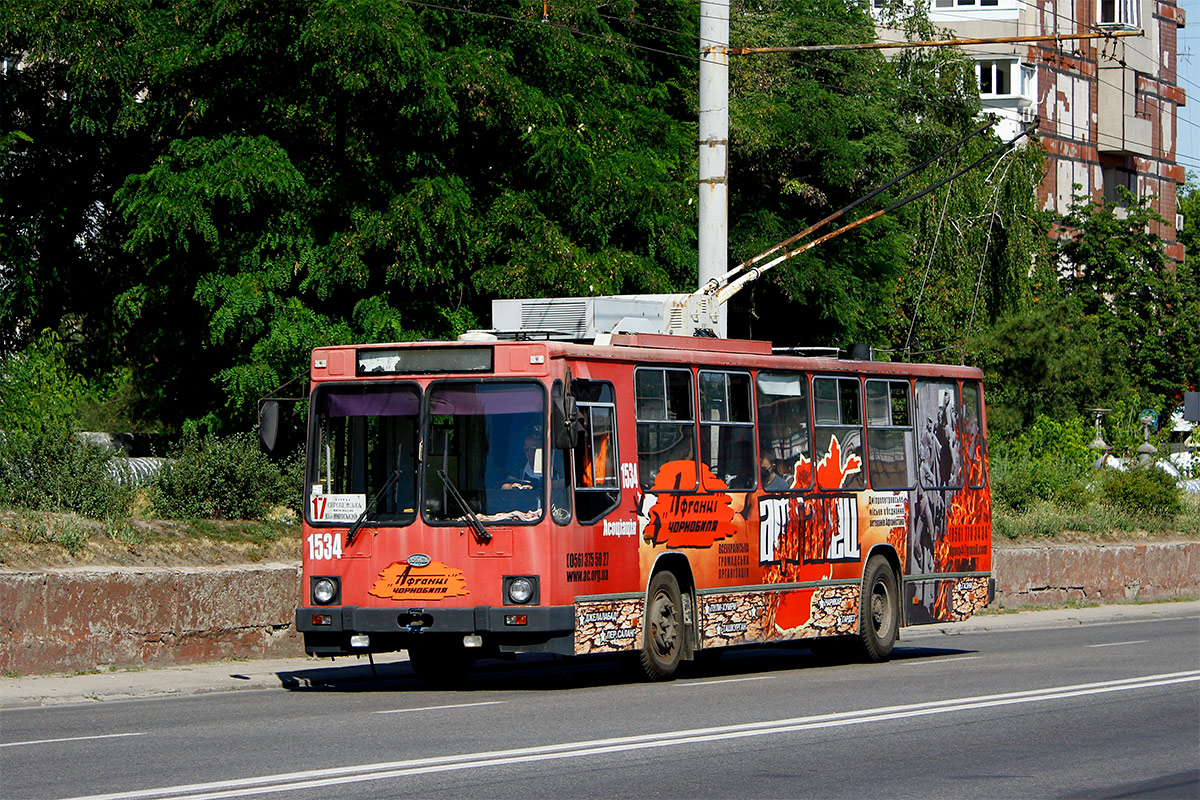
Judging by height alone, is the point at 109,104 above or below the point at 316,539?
above

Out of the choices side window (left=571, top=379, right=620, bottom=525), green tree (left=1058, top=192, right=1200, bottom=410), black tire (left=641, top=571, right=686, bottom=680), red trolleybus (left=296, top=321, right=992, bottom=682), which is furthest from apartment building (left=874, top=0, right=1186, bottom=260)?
side window (left=571, top=379, right=620, bottom=525)

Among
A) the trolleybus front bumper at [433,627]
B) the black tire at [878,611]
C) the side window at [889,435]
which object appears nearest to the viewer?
the trolleybus front bumper at [433,627]

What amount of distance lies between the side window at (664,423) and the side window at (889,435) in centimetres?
334

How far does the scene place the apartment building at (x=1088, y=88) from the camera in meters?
72.0

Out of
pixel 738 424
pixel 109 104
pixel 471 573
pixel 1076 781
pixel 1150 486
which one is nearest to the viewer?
pixel 1076 781

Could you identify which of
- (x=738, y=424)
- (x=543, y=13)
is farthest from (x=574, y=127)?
(x=738, y=424)

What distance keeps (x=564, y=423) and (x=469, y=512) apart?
3.71 ft

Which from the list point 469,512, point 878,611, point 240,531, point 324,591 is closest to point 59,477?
point 240,531

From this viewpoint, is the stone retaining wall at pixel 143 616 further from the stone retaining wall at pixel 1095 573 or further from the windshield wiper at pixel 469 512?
the stone retaining wall at pixel 1095 573

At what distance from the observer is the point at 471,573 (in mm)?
A: 14758

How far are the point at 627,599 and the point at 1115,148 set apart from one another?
2660 inches

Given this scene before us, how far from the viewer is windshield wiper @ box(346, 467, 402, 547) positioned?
15.2 meters

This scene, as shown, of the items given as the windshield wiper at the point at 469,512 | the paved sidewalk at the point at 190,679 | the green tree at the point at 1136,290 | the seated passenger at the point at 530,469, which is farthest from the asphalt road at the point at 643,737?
the green tree at the point at 1136,290

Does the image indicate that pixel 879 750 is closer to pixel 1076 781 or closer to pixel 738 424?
pixel 1076 781
